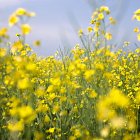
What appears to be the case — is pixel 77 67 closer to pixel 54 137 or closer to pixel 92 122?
pixel 92 122

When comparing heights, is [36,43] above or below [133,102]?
above

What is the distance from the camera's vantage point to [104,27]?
3082 millimetres

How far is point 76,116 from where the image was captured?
145 inches

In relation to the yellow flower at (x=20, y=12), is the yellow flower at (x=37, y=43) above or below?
below

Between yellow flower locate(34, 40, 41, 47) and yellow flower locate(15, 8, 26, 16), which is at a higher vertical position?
yellow flower locate(15, 8, 26, 16)

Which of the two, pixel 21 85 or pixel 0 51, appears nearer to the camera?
pixel 21 85

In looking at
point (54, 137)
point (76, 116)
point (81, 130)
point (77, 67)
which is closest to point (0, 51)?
point (77, 67)

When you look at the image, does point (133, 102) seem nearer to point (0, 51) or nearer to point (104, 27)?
point (104, 27)

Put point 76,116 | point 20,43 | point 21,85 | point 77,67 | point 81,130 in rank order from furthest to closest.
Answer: point 76,116
point 81,130
point 77,67
point 20,43
point 21,85

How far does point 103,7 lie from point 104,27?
7.7 inches

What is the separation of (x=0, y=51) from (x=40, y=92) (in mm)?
421

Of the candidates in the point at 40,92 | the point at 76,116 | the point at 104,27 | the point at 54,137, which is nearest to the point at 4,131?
the point at 54,137

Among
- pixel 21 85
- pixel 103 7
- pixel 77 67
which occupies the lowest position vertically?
pixel 21 85

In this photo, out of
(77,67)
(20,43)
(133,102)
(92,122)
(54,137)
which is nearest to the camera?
(20,43)
